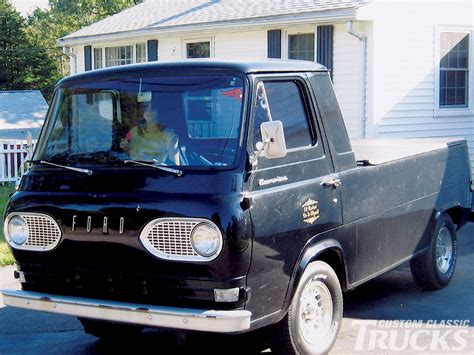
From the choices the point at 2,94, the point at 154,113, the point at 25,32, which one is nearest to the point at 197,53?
the point at 154,113

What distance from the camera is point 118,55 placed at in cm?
1975

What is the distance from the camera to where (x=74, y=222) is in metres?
5.24

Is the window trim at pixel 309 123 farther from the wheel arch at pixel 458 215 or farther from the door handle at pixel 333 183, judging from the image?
the wheel arch at pixel 458 215

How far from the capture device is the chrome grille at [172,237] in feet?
16.1

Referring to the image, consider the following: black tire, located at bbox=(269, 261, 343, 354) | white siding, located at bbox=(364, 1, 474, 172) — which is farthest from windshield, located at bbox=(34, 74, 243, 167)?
white siding, located at bbox=(364, 1, 474, 172)

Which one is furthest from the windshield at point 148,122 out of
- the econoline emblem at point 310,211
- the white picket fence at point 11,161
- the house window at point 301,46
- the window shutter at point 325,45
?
the white picket fence at point 11,161

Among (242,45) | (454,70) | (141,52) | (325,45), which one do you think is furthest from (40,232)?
(141,52)

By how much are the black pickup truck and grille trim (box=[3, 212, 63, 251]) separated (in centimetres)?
1

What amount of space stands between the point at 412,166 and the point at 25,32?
128 ft

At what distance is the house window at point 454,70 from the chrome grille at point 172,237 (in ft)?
37.1

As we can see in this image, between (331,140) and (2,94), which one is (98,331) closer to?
(331,140)

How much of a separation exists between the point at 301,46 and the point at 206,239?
10988 millimetres

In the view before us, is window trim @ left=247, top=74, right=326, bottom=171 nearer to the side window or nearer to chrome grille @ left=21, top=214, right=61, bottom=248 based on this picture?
the side window

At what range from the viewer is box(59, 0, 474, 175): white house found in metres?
14.1
